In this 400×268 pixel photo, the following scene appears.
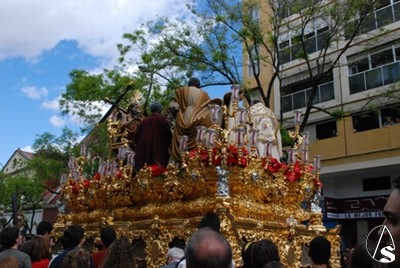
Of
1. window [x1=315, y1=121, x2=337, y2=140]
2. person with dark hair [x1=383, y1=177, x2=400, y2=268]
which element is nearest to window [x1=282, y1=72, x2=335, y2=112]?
window [x1=315, y1=121, x2=337, y2=140]

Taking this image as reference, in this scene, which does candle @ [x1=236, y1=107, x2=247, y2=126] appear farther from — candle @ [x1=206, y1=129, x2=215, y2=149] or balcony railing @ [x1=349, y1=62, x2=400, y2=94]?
balcony railing @ [x1=349, y1=62, x2=400, y2=94]

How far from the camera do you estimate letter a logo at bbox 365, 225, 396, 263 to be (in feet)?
5.15

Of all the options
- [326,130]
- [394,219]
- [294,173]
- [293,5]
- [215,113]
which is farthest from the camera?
[326,130]

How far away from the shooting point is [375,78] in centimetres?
1994

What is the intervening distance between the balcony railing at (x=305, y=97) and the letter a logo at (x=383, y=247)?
21.0 m

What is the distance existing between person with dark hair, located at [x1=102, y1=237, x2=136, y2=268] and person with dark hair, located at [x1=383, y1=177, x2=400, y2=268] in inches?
87.0

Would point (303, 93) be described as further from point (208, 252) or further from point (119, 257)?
point (208, 252)

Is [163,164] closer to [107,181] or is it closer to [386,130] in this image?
[107,181]

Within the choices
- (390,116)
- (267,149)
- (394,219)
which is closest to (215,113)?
(267,149)

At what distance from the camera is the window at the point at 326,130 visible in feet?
71.6

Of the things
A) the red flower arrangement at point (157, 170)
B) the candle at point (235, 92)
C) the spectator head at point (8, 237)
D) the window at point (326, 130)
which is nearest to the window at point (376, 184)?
the window at point (326, 130)

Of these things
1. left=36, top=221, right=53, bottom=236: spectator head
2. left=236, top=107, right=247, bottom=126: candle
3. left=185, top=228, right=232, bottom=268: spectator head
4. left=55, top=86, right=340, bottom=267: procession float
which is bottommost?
left=185, top=228, right=232, bottom=268: spectator head

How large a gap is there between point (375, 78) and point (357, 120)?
6.77 ft

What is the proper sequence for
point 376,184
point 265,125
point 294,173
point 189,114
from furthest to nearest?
point 376,184
point 265,125
point 189,114
point 294,173
